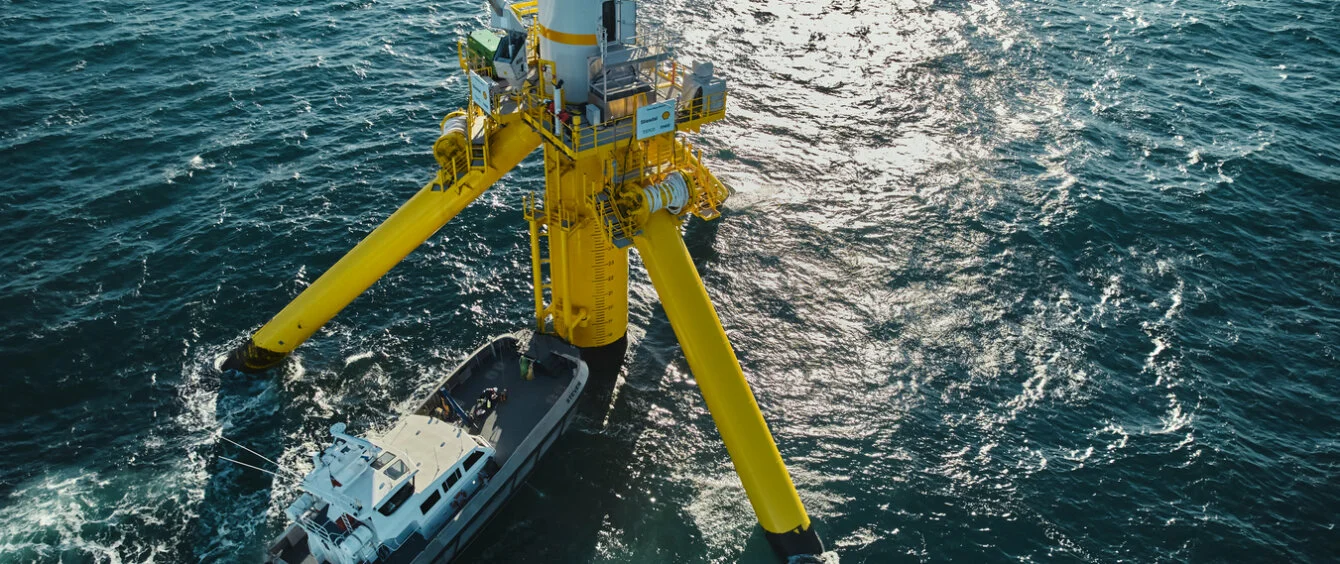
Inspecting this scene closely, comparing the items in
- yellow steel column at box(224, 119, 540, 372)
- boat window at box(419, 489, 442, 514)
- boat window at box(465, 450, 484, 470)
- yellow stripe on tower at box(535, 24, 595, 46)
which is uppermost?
yellow stripe on tower at box(535, 24, 595, 46)

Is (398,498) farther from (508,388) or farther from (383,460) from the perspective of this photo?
(508,388)

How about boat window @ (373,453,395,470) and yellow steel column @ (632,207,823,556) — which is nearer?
boat window @ (373,453,395,470)

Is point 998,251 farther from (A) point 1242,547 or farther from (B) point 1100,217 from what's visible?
(A) point 1242,547

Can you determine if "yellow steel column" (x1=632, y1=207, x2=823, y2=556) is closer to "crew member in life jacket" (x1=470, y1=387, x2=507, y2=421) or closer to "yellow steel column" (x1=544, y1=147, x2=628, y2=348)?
"yellow steel column" (x1=544, y1=147, x2=628, y2=348)

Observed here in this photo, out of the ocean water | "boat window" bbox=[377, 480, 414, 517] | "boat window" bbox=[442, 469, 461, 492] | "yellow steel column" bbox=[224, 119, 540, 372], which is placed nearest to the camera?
"boat window" bbox=[377, 480, 414, 517]

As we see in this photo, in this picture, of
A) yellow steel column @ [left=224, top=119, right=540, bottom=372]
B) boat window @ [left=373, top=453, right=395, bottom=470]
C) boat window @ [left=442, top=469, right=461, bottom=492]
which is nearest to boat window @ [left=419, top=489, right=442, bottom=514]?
boat window @ [left=442, top=469, right=461, bottom=492]

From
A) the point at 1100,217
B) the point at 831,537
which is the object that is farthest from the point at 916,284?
the point at 831,537

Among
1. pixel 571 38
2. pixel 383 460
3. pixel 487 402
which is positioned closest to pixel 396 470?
pixel 383 460
